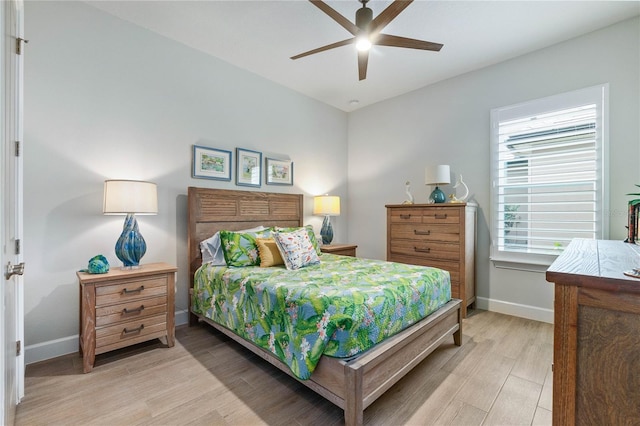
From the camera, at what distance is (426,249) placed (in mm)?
3436

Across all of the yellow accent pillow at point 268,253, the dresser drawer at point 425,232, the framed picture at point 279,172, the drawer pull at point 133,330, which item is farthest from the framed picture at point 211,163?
the dresser drawer at point 425,232

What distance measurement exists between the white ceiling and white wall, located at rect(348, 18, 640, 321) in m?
0.21

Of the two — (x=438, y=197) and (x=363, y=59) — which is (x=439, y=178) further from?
(x=363, y=59)

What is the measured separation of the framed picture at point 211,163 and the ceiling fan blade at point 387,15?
6.85 ft

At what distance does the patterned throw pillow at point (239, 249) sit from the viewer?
272cm

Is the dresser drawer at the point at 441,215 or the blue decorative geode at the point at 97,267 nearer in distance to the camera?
the blue decorative geode at the point at 97,267

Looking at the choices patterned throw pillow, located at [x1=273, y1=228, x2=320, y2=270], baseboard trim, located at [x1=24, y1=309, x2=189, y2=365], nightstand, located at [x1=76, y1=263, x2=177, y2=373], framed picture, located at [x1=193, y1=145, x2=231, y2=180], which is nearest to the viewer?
nightstand, located at [x1=76, y1=263, x2=177, y2=373]

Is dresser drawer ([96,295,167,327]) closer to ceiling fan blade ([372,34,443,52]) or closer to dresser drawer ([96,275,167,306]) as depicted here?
dresser drawer ([96,275,167,306])

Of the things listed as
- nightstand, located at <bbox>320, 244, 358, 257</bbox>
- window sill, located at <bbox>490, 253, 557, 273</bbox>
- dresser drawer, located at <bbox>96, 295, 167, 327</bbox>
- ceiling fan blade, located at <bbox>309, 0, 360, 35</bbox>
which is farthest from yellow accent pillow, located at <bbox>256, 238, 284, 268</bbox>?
window sill, located at <bbox>490, 253, 557, 273</bbox>

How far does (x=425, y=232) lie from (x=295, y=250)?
170 centimetres

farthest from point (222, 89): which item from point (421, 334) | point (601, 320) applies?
point (601, 320)

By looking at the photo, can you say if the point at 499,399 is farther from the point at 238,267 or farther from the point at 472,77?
the point at 472,77

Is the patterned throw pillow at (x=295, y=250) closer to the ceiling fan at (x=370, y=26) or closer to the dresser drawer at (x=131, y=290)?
the dresser drawer at (x=131, y=290)

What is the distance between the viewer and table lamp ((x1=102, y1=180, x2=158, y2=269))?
2.28 m
